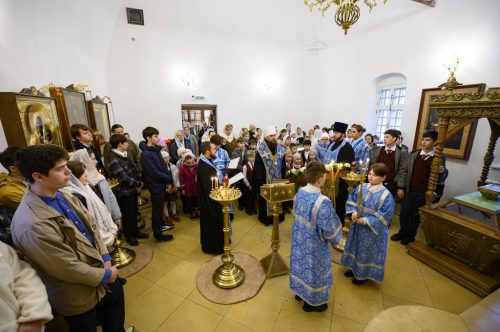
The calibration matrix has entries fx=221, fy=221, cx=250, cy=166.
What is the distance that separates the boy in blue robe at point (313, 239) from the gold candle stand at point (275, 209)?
480 mm

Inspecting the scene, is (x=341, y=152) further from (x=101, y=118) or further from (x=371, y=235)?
(x=101, y=118)

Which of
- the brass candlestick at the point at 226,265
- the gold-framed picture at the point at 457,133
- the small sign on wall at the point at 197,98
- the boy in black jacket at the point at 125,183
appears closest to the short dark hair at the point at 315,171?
the brass candlestick at the point at 226,265

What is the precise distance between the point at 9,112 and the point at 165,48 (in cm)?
730

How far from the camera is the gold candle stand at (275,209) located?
2.97 meters

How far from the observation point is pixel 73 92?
168 inches

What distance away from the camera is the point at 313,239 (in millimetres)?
2424

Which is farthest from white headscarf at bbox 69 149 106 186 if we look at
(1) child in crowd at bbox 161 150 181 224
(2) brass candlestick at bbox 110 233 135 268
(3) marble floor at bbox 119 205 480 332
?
(1) child in crowd at bbox 161 150 181 224

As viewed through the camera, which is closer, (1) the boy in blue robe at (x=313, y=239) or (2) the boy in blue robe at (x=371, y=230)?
(1) the boy in blue robe at (x=313, y=239)

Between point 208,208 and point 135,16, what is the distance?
27.6ft

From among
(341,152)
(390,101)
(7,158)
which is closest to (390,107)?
(390,101)

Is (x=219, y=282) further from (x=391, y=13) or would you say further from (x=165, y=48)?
(x=391, y=13)

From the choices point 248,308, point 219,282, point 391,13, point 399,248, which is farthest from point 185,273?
point 391,13

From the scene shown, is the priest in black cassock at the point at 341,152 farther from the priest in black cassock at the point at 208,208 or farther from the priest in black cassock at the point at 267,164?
the priest in black cassock at the point at 208,208

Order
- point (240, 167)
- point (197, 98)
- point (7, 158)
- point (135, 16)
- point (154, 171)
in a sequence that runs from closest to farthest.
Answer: point (7, 158) → point (154, 171) → point (240, 167) → point (135, 16) → point (197, 98)
